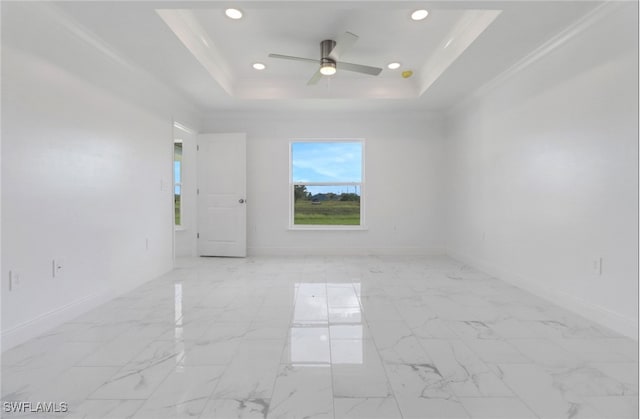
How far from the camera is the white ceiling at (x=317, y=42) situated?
2.22 m

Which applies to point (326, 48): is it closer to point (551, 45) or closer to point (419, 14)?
point (419, 14)

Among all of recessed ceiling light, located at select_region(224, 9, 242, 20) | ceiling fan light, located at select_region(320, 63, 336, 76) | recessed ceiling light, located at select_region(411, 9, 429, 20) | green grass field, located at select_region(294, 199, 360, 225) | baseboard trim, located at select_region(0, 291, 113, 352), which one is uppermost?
recessed ceiling light, located at select_region(411, 9, 429, 20)

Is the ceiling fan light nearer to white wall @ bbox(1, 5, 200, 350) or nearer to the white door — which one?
white wall @ bbox(1, 5, 200, 350)

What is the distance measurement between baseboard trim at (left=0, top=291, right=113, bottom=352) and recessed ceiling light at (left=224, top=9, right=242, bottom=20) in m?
2.70

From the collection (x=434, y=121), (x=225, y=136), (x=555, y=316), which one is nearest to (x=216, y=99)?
(x=225, y=136)

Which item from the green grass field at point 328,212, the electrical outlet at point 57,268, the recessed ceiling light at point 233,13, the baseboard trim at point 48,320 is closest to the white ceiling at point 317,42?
the recessed ceiling light at point 233,13

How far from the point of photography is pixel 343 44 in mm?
2781

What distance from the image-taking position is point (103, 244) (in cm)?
277

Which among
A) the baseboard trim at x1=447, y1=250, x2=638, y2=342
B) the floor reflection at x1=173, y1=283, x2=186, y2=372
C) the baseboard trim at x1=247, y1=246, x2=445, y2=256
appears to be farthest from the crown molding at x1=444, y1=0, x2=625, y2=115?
the floor reflection at x1=173, y1=283, x2=186, y2=372

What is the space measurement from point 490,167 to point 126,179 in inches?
164

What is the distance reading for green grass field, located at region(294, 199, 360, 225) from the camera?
5.31 m

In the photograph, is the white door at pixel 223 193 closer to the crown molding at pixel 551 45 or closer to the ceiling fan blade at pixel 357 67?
the ceiling fan blade at pixel 357 67

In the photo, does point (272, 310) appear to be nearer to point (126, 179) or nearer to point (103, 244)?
point (103, 244)

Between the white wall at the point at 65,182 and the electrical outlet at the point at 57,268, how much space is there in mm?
23
